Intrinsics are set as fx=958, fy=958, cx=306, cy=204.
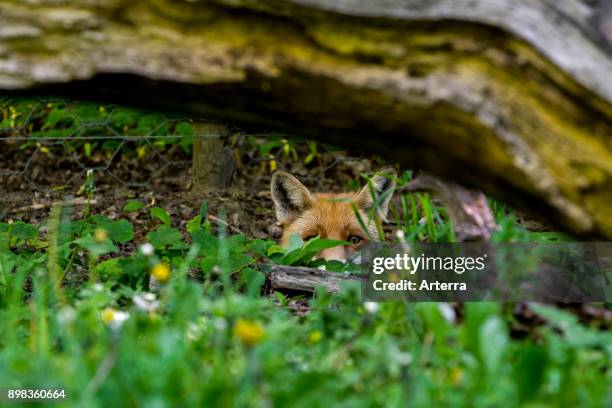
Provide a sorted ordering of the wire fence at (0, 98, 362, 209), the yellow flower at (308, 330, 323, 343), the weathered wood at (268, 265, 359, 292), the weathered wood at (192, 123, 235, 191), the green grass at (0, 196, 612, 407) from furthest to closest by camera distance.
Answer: the wire fence at (0, 98, 362, 209)
the weathered wood at (192, 123, 235, 191)
the weathered wood at (268, 265, 359, 292)
the yellow flower at (308, 330, 323, 343)
the green grass at (0, 196, 612, 407)

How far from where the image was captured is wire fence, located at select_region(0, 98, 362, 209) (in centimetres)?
636

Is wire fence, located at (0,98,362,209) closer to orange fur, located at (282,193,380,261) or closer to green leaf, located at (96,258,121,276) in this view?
→ orange fur, located at (282,193,380,261)

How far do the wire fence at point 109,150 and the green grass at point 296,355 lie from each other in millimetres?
3259

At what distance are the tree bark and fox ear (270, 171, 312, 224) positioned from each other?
2.90 m

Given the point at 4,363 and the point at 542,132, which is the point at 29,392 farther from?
the point at 542,132

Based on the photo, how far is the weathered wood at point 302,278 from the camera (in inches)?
152

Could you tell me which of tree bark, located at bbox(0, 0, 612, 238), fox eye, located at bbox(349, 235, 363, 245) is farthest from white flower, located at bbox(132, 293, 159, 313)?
fox eye, located at bbox(349, 235, 363, 245)

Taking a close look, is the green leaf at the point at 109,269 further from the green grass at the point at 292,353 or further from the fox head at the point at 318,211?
the fox head at the point at 318,211

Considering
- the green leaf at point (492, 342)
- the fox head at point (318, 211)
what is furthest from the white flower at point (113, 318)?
the fox head at point (318, 211)

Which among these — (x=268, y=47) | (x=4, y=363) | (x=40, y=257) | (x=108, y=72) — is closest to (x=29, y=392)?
(x=4, y=363)

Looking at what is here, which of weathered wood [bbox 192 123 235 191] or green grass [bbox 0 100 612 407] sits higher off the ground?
weathered wood [bbox 192 123 235 191]

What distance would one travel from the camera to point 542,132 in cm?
252

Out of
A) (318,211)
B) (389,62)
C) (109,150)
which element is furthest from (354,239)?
(389,62)

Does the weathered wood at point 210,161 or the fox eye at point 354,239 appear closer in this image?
the fox eye at point 354,239
